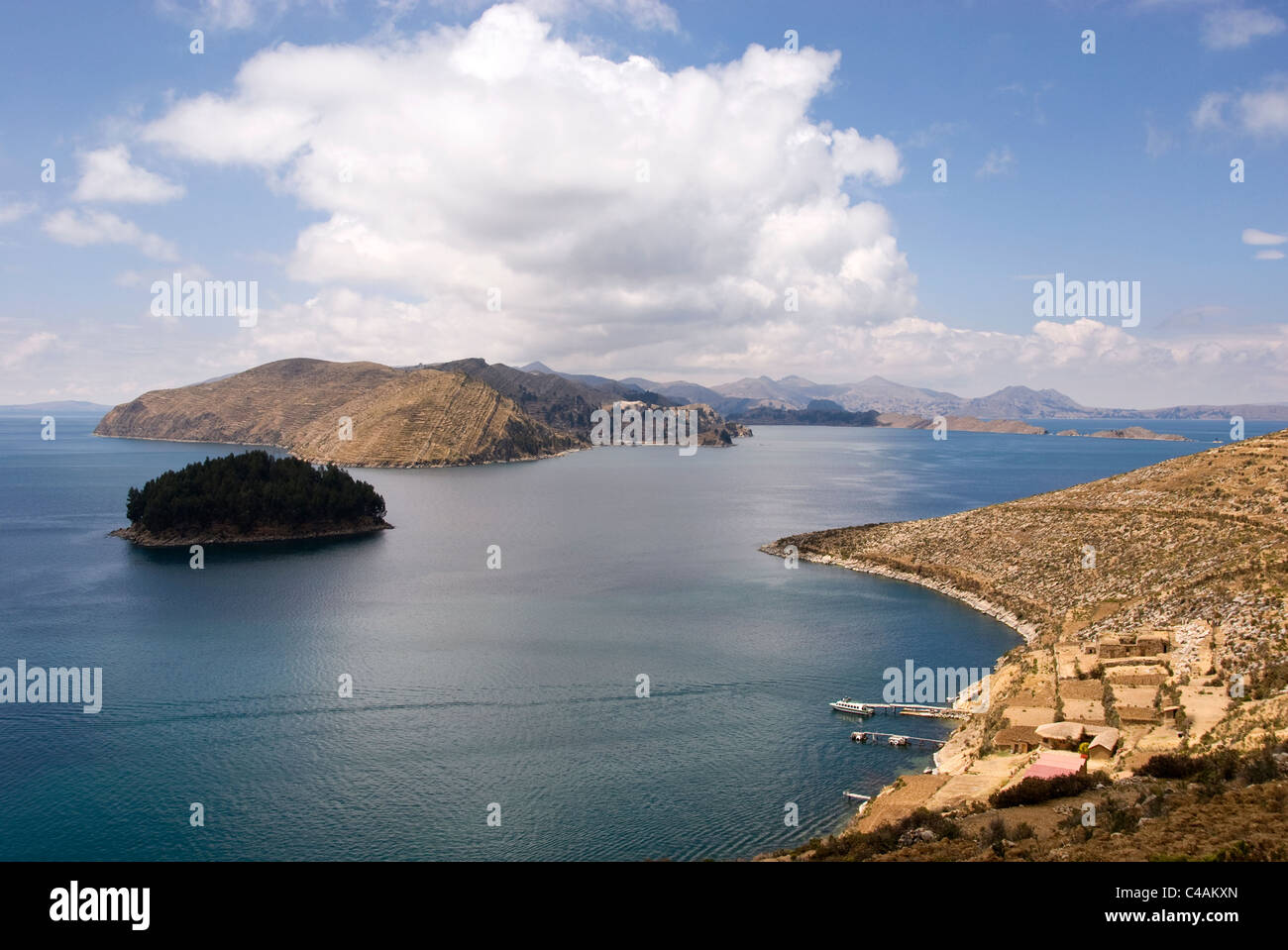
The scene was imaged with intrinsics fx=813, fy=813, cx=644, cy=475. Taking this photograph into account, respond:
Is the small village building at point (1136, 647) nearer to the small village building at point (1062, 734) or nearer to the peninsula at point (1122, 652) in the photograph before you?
the peninsula at point (1122, 652)

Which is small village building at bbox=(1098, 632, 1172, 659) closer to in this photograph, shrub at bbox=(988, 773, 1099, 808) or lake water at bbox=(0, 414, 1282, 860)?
lake water at bbox=(0, 414, 1282, 860)

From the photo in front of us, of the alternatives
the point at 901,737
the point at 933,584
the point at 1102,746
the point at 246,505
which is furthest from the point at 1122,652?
the point at 246,505

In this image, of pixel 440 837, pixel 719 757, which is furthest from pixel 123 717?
pixel 719 757

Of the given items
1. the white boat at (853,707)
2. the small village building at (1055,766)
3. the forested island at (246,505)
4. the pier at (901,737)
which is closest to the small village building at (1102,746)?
the small village building at (1055,766)

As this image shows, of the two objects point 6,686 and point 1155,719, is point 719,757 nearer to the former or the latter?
point 1155,719

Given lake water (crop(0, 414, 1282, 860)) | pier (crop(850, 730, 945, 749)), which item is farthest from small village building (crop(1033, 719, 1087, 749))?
lake water (crop(0, 414, 1282, 860))

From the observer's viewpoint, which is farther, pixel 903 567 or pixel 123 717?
pixel 903 567
